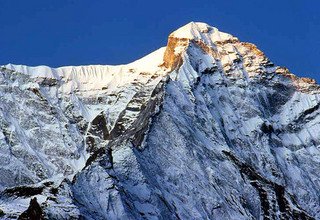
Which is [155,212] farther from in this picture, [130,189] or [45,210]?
[45,210]

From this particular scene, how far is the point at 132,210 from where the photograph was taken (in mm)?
183625

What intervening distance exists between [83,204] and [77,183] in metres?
10.3

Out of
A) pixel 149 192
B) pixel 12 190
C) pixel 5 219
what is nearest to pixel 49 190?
pixel 12 190

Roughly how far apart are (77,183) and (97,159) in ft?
34.2

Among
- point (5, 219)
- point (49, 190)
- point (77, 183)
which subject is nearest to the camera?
point (5, 219)

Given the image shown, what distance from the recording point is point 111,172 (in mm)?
195875

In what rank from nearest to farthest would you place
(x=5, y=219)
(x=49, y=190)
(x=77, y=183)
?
(x=5, y=219), (x=49, y=190), (x=77, y=183)

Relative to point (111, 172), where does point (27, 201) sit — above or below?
below

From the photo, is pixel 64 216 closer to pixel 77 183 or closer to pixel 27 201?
pixel 27 201

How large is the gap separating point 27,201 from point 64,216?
766cm

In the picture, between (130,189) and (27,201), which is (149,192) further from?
(27,201)

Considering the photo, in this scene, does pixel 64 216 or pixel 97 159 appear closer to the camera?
pixel 64 216

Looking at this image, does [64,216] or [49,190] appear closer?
[64,216]

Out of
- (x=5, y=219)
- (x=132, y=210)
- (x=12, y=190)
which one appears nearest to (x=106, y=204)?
(x=132, y=210)
